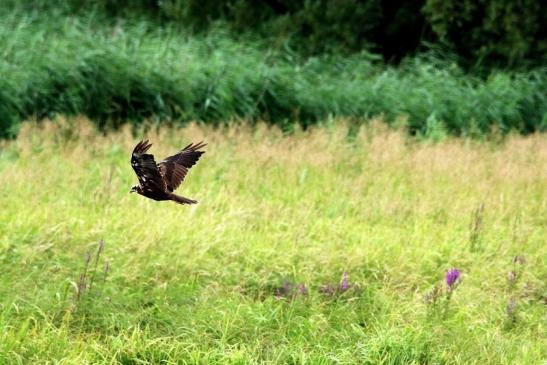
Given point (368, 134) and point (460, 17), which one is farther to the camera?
point (460, 17)

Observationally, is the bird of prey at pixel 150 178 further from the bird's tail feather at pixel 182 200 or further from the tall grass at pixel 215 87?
the tall grass at pixel 215 87

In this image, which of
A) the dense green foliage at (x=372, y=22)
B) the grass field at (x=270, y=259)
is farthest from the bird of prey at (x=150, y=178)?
the dense green foliage at (x=372, y=22)

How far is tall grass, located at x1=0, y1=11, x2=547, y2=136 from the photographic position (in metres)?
8.01

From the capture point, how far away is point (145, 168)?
2.17 metres

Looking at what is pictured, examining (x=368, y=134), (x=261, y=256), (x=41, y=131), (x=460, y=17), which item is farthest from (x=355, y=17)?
(x=261, y=256)

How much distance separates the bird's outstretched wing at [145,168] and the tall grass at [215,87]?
5427 millimetres

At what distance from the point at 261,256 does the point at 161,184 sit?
2.50 metres

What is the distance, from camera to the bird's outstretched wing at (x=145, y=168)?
84.7 inches

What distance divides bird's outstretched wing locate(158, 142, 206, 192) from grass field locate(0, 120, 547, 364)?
1380 mm

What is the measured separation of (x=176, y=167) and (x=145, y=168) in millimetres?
263

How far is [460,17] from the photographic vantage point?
12.4m

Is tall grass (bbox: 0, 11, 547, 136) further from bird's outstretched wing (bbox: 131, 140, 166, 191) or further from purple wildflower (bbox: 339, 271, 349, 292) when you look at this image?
bird's outstretched wing (bbox: 131, 140, 166, 191)

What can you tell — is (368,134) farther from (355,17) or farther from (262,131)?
(355,17)

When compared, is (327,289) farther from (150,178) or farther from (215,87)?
(215,87)
